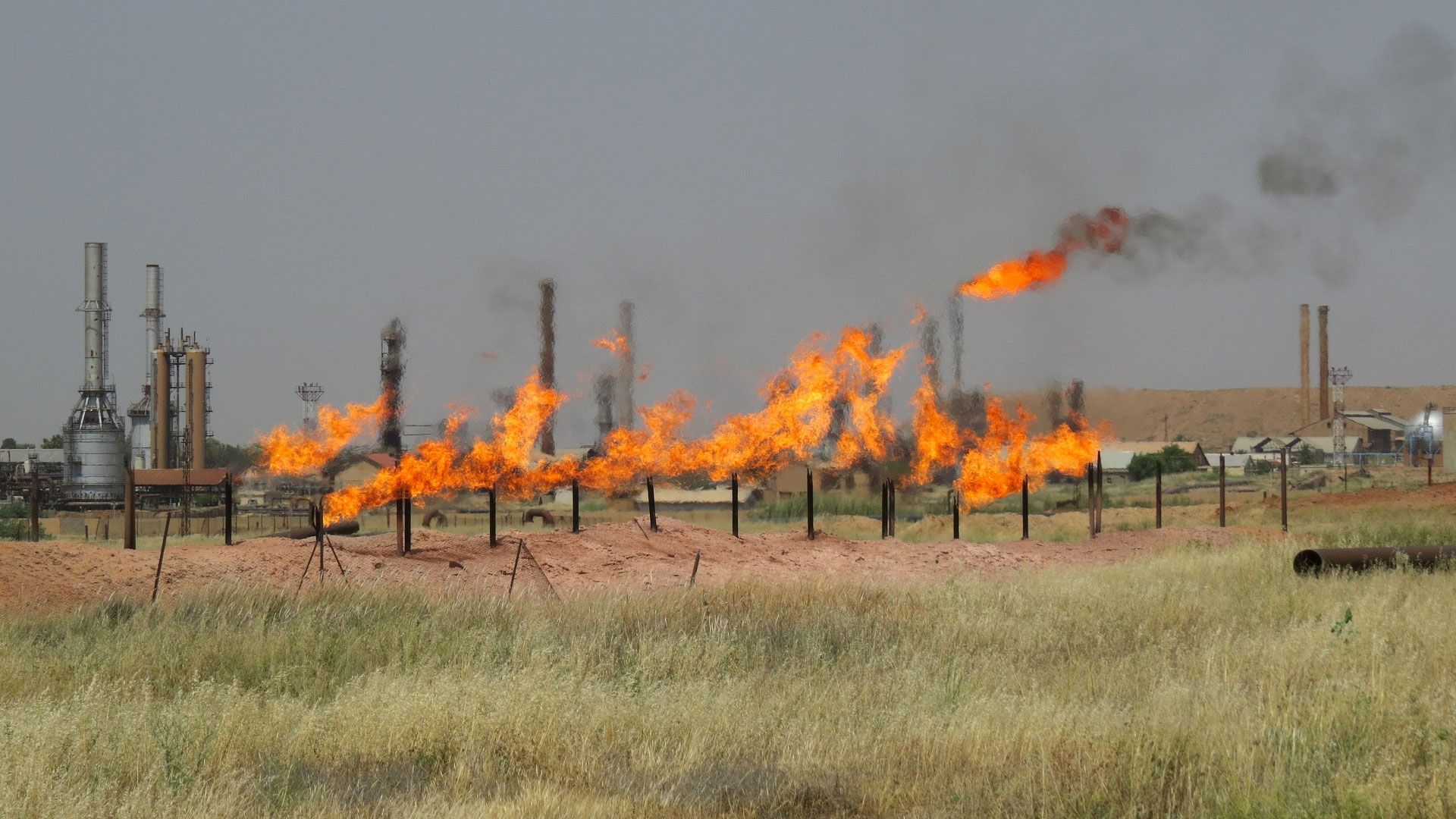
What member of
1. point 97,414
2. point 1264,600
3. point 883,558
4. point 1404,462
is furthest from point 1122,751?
point 1404,462

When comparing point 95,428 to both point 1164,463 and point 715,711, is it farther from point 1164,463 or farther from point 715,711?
point 715,711

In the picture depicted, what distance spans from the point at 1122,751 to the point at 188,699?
7390mm

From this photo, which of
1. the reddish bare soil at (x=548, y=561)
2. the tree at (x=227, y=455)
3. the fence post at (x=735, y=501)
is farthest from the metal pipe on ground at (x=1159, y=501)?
the tree at (x=227, y=455)

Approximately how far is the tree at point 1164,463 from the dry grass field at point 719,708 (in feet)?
250

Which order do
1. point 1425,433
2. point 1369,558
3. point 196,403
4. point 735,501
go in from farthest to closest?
point 1425,433 < point 196,403 < point 735,501 < point 1369,558

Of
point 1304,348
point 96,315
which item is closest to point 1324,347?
point 1304,348

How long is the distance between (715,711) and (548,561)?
49.1 ft

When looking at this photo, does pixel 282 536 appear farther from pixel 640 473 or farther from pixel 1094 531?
pixel 640 473

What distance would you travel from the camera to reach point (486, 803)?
8.78m

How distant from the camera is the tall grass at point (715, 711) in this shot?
8.99m

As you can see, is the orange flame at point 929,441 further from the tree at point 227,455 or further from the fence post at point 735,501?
the tree at point 227,455

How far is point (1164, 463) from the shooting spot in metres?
96.1

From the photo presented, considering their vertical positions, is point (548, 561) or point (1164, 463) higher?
point (1164, 463)

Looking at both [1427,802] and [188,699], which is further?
[188,699]
